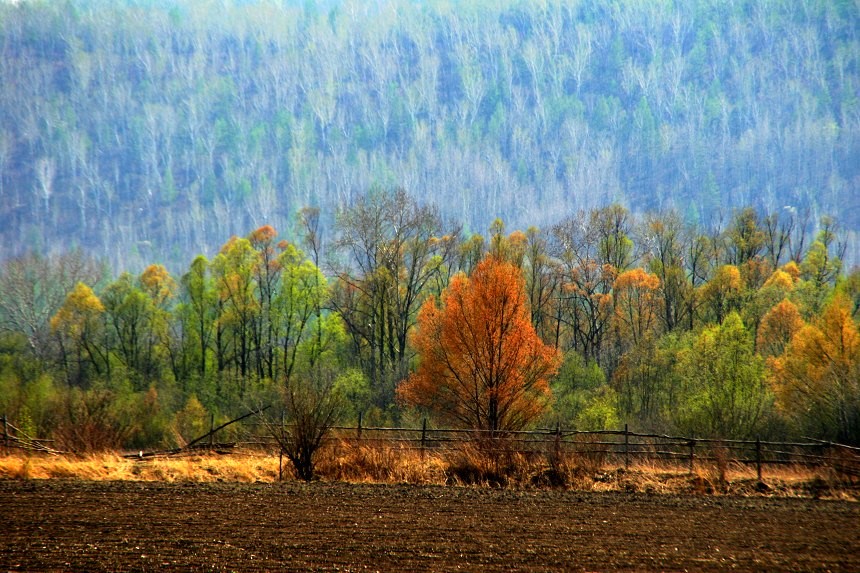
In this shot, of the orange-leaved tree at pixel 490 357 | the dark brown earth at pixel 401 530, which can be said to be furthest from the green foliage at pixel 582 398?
the dark brown earth at pixel 401 530

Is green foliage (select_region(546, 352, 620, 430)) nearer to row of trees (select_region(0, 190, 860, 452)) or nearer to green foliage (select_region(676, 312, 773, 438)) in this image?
row of trees (select_region(0, 190, 860, 452))

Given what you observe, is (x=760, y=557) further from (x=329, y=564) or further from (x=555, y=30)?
(x=555, y=30)

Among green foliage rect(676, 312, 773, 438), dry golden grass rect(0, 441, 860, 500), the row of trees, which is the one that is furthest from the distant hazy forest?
dry golden grass rect(0, 441, 860, 500)

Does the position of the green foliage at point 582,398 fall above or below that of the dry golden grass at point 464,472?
above

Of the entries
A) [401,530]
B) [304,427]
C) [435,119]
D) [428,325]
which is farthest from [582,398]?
[435,119]

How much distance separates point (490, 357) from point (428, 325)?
660 cm

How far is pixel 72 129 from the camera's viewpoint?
171 metres

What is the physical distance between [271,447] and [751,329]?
38.2m

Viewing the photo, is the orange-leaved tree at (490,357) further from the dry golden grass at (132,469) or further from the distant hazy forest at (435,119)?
the distant hazy forest at (435,119)

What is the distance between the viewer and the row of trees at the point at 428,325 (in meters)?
43.5

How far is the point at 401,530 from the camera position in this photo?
17.2 metres

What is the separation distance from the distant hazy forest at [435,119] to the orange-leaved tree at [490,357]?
343ft

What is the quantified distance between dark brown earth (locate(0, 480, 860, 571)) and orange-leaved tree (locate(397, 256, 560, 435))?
16.0 m

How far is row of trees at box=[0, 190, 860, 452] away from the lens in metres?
43.5
